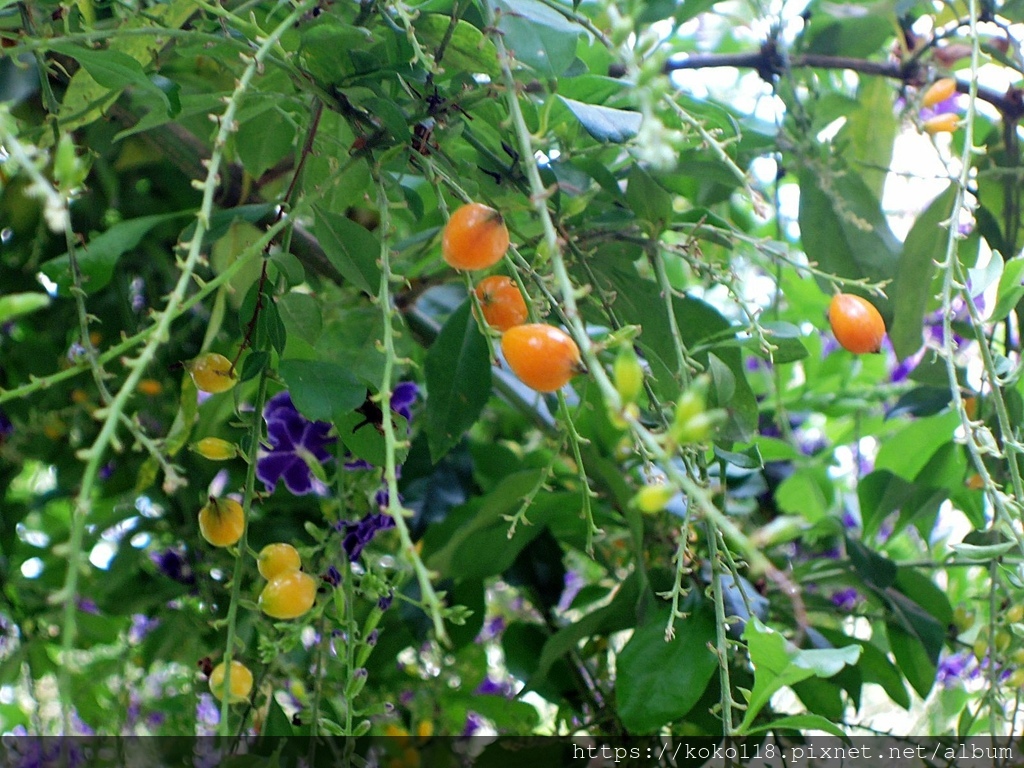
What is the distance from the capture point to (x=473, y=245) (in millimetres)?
259

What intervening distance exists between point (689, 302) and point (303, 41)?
20 cm

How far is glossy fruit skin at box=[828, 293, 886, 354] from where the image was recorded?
0.32m

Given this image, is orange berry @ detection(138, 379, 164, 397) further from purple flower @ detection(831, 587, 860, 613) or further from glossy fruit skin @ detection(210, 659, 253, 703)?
purple flower @ detection(831, 587, 860, 613)

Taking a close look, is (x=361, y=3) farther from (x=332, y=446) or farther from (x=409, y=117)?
(x=332, y=446)

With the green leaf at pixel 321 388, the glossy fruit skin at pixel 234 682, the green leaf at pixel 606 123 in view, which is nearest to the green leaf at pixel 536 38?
the green leaf at pixel 606 123

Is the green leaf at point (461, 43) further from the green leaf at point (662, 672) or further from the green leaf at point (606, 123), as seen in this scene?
the green leaf at point (662, 672)

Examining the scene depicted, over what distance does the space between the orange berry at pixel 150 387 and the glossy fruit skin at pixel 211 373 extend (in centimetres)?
33

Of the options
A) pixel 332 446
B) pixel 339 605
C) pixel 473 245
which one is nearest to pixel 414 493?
pixel 332 446

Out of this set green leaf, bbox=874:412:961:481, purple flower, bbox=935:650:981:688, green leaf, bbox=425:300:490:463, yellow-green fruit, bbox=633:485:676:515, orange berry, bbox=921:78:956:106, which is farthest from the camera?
purple flower, bbox=935:650:981:688

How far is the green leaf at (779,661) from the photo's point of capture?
0.85ft

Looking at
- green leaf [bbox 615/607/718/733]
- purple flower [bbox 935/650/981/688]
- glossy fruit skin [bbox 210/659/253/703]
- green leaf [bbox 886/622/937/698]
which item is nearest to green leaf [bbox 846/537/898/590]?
green leaf [bbox 886/622/937/698]

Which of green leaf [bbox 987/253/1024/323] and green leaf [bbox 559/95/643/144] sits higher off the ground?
green leaf [bbox 559/95/643/144]

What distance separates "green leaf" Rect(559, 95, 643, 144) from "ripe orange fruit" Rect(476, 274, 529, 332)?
6 centimetres

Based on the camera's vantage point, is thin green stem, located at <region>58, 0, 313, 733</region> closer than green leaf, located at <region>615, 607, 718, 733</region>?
Yes
